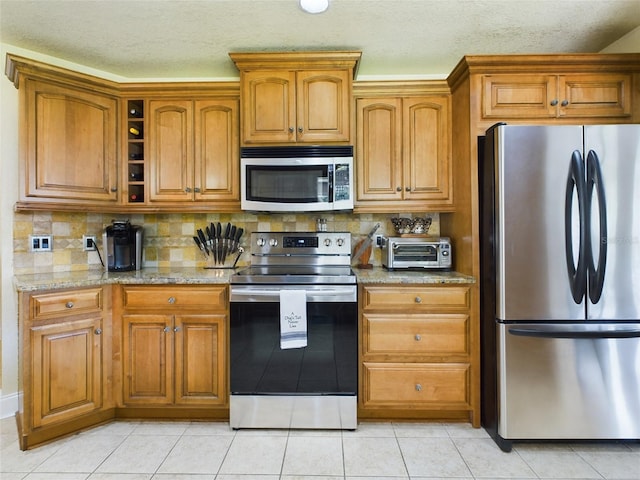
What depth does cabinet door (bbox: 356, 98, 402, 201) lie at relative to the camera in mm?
2389

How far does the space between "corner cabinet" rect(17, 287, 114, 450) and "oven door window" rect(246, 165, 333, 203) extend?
113 cm

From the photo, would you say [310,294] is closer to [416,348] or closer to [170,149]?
[416,348]

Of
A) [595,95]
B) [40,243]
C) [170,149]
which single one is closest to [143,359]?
[40,243]

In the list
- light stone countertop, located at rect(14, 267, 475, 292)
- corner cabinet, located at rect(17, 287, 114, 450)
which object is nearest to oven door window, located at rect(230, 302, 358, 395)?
light stone countertop, located at rect(14, 267, 475, 292)

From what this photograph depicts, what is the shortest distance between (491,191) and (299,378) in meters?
1.57

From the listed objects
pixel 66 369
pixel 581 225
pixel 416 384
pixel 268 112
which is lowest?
pixel 416 384

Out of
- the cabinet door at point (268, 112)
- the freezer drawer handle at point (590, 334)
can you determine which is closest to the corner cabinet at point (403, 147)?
the cabinet door at point (268, 112)

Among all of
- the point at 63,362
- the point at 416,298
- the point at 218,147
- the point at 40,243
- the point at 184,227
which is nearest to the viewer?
the point at 63,362

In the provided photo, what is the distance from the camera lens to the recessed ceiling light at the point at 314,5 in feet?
6.03

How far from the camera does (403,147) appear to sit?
7.82 feet

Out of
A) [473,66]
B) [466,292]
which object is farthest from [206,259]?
[473,66]

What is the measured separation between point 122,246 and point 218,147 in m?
0.98

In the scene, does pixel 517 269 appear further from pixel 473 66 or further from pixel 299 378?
pixel 299 378

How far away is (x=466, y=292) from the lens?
206 centimetres
